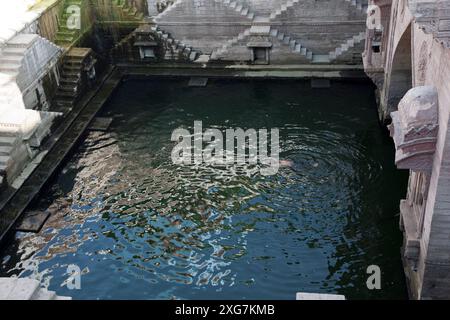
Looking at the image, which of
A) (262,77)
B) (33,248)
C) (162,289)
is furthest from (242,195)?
(262,77)

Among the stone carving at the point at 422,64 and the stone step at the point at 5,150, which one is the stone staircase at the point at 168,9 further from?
the stone carving at the point at 422,64

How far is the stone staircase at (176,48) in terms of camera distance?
32500mm

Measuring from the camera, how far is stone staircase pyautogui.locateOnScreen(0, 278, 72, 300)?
1198 cm

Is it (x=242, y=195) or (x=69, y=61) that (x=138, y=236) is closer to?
(x=242, y=195)

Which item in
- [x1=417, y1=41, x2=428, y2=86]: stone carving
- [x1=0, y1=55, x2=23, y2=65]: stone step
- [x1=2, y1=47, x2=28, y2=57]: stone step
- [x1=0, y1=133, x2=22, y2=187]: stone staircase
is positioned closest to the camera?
[x1=417, y1=41, x2=428, y2=86]: stone carving

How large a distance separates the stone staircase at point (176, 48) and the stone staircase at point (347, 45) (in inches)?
300

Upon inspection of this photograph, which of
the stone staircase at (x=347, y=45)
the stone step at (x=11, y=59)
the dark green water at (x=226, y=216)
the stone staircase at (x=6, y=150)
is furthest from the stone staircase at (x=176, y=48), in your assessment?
the stone staircase at (x=6, y=150)

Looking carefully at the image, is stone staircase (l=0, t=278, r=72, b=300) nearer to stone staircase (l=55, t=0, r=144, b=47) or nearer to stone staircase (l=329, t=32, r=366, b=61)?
stone staircase (l=55, t=0, r=144, b=47)

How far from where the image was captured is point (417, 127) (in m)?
14.3

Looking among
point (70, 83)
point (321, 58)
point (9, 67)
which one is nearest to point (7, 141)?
point (9, 67)

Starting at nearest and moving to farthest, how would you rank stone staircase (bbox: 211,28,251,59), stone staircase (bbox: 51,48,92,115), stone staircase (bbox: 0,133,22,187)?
stone staircase (bbox: 0,133,22,187), stone staircase (bbox: 51,48,92,115), stone staircase (bbox: 211,28,251,59)

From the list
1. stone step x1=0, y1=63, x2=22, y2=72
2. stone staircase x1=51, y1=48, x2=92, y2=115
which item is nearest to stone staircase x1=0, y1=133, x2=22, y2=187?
stone step x1=0, y1=63, x2=22, y2=72

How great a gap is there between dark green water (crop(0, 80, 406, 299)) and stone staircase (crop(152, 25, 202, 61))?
564 cm

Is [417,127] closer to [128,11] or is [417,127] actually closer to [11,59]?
[11,59]
